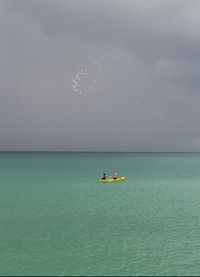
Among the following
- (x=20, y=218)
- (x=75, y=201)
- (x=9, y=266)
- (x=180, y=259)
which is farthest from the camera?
(x=75, y=201)

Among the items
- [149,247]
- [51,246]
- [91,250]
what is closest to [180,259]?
[149,247]

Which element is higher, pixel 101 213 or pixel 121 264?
pixel 101 213

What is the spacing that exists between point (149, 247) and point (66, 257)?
7.56 meters

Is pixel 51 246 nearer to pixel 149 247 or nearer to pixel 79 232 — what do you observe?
pixel 79 232

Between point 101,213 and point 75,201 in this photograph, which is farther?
point 75,201

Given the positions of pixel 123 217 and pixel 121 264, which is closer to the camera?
pixel 121 264

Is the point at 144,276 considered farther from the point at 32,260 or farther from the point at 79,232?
the point at 79,232

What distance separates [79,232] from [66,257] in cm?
833

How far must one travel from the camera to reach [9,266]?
27953 millimetres

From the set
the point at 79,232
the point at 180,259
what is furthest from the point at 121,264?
the point at 79,232

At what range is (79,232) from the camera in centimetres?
3859

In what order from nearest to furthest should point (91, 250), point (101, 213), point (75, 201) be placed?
point (91, 250)
point (101, 213)
point (75, 201)

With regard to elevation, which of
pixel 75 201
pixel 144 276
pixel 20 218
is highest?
pixel 75 201

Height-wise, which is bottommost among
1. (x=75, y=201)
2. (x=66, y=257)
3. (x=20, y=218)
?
(x=66, y=257)
